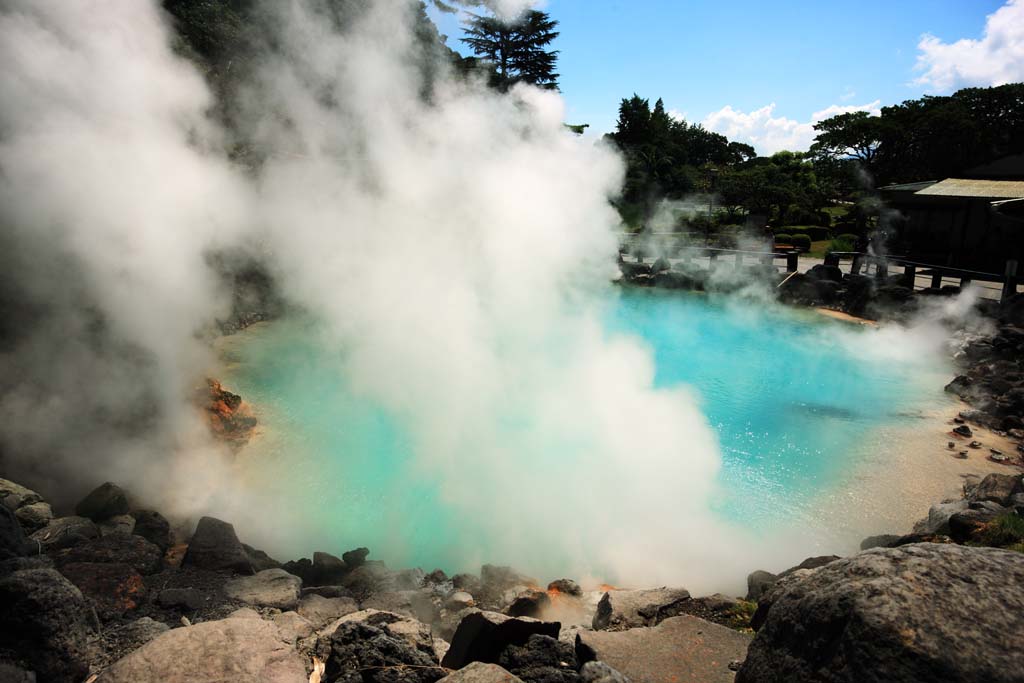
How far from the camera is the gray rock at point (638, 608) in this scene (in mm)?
5234

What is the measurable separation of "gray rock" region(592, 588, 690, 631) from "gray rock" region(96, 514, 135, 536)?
453 cm

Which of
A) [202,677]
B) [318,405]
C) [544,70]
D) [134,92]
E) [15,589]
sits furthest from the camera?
[544,70]

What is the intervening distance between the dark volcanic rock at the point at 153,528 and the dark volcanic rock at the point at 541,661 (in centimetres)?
424

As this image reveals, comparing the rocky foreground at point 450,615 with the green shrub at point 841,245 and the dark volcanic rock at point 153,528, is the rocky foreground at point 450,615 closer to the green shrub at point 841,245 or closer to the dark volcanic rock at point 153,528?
the dark volcanic rock at point 153,528

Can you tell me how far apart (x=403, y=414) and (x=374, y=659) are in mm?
6561

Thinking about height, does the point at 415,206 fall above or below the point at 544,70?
below

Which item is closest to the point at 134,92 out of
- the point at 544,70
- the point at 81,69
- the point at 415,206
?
the point at 81,69

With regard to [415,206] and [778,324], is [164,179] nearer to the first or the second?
[415,206]

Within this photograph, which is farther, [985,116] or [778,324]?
[985,116]

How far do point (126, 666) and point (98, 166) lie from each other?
210 inches

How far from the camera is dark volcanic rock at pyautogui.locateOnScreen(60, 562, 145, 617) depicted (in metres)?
4.40

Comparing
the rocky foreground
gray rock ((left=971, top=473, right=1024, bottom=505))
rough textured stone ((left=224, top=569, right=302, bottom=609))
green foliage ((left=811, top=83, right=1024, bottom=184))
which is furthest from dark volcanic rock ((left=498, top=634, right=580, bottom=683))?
green foliage ((left=811, top=83, right=1024, bottom=184))

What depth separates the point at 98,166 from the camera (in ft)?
21.0

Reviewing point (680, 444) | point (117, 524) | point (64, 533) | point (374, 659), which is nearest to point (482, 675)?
point (374, 659)
